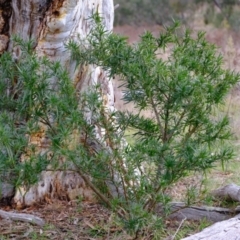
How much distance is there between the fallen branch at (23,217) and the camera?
4527mm

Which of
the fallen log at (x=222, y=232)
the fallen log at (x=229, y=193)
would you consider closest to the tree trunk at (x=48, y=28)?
the fallen log at (x=229, y=193)

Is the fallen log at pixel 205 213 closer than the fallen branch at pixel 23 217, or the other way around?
the fallen branch at pixel 23 217

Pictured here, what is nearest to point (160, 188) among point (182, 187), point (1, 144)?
point (1, 144)

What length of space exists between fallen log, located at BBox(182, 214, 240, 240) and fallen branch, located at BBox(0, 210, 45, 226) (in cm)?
132

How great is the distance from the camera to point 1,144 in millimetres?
3396

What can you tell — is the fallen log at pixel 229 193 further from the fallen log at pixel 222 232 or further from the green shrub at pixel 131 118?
the green shrub at pixel 131 118

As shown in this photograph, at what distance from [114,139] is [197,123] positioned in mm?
505

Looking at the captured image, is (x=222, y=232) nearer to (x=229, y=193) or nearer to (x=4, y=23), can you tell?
(x=229, y=193)

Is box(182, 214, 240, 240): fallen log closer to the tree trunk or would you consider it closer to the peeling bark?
the tree trunk

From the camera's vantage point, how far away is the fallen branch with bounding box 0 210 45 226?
453cm

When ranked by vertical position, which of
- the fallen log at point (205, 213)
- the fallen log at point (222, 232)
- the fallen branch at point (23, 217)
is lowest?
the fallen log at point (222, 232)

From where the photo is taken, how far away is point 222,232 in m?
3.62

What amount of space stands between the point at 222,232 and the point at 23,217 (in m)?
1.53

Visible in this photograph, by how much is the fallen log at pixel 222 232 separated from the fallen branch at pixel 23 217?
1.32m
